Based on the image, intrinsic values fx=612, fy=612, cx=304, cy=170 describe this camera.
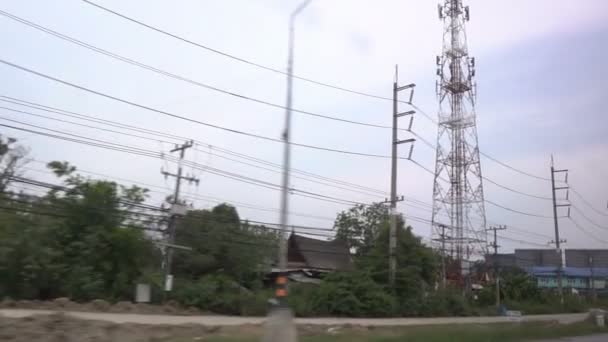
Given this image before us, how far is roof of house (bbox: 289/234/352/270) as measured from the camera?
5578cm

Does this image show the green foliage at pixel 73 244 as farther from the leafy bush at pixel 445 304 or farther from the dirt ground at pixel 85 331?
the leafy bush at pixel 445 304

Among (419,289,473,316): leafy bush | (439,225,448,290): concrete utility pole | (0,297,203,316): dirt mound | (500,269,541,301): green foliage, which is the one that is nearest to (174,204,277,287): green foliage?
(0,297,203,316): dirt mound

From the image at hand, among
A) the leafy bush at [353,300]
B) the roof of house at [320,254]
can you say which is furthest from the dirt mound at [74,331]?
the roof of house at [320,254]

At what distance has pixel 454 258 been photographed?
199 feet

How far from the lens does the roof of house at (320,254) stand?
55781mm

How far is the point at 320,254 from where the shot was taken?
2264 inches

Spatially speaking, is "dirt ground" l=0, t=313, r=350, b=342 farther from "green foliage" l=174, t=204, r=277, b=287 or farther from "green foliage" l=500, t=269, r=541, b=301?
"green foliage" l=500, t=269, r=541, b=301

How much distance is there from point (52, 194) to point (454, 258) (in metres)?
39.4

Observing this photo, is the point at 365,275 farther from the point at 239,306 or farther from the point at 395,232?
the point at 239,306

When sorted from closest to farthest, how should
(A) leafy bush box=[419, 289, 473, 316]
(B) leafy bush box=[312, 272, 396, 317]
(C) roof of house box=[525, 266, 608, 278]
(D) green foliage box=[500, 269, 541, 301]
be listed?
(B) leafy bush box=[312, 272, 396, 317] → (A) leafy bush box=[419, 289, 473, 316] → (D) green foliage box=[500, 269, 541, 301] → (C) roof of house box=[525, 266, 608, 278]

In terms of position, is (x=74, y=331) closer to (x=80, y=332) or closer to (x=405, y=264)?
(x=80, y=332)

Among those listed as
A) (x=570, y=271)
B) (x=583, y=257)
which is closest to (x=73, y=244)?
(x=570, y=271)

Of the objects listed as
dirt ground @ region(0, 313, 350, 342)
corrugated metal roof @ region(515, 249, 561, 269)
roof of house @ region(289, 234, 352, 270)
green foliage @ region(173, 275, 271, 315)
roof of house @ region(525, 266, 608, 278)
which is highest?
corrugated metal roof @ region(515, 249, 561, 269)

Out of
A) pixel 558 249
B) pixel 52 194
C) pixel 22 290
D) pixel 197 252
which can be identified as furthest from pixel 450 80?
pixel 22 290
